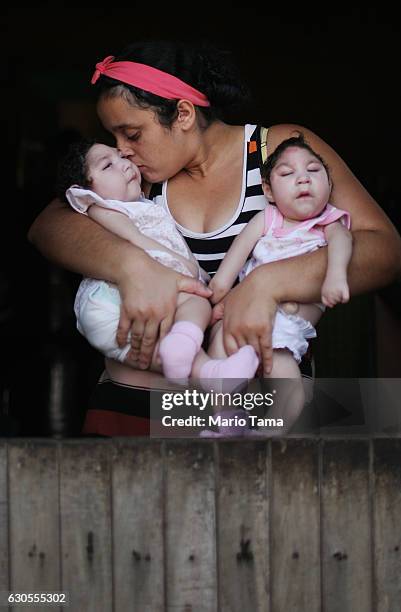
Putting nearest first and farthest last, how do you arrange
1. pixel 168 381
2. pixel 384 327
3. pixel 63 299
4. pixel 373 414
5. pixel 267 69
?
pixel 168 381 → pixel 373 414 → pixel 384 327 → pixel 63 299 → pixel 267 69

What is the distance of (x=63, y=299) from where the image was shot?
627cm

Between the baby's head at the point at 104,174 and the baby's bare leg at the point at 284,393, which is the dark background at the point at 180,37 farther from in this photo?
the baby's bare leg at the point at 284,393

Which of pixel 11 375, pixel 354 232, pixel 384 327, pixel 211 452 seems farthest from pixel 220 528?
pixel 11 375

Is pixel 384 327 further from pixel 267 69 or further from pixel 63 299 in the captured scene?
pixel 267 69

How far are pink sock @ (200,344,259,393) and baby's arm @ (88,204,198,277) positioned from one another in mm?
296

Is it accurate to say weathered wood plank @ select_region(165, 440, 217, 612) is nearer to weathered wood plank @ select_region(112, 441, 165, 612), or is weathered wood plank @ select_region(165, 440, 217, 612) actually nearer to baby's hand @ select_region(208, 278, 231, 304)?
weathered wood plank @ select_region(112, 441, 165, 612)

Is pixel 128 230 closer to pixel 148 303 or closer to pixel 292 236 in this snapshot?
pixel 148 303

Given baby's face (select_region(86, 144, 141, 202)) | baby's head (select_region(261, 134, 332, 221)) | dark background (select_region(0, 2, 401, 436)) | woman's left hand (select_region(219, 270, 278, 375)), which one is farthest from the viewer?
dark background (select_region(0, 2, 401, 436))

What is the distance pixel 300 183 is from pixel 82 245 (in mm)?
563

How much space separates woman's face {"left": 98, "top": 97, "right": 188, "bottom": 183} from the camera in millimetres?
2572

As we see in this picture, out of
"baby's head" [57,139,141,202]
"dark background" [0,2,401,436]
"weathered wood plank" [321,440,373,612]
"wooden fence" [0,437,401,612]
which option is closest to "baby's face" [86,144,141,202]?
"baby's head" [57,139,141,202]

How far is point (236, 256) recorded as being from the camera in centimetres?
252

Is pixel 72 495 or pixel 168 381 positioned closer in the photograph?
A: pixel 72 495

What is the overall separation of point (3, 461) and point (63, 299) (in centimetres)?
402
